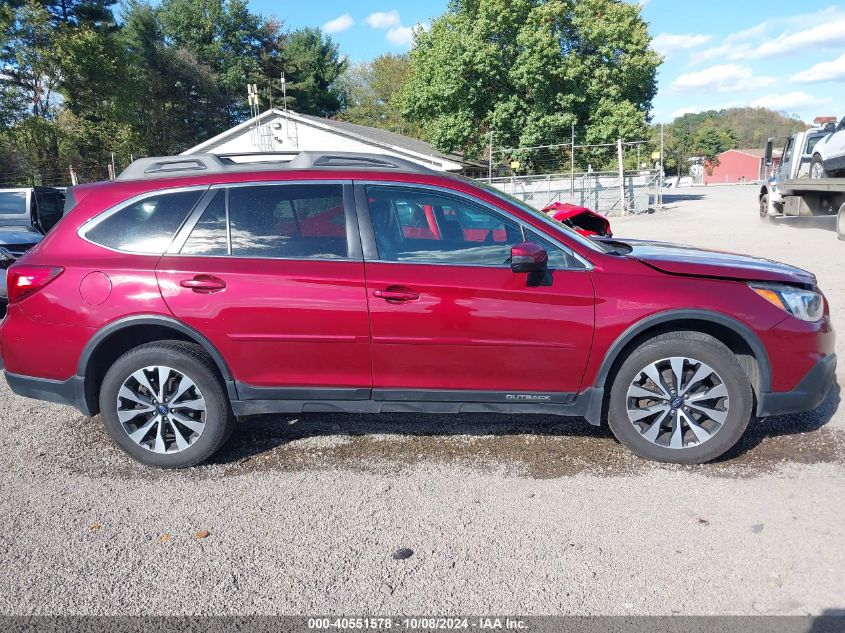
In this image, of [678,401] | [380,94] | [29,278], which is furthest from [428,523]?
[380,94]

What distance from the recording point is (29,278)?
386cm

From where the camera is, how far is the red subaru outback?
3654mm

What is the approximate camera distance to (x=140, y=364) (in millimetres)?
3801

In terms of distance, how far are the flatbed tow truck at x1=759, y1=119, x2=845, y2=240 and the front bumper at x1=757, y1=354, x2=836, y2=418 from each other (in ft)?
44.0

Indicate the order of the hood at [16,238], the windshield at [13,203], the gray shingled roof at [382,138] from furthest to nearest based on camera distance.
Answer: the gray shingled roof at [382,138], the windshield at [13,203], the hood at [16,238]

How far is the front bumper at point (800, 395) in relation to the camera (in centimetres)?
372

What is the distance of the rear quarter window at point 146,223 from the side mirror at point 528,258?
195 centimetres

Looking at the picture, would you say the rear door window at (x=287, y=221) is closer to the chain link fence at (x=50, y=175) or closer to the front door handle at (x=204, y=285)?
the front door handle at (x=204, y=285)

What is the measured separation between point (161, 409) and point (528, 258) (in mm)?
2358

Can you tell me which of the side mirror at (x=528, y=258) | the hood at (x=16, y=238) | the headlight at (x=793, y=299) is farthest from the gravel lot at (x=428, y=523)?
the hood at (x=16, y=238)

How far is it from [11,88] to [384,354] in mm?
31568

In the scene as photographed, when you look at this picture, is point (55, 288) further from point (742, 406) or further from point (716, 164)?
point (716, 164)

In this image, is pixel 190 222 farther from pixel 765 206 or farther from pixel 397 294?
pixel 765 206

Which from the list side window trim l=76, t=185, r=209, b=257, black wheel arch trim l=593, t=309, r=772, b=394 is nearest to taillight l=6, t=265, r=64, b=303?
side window trim l=76, t=185, r=209, b=257
